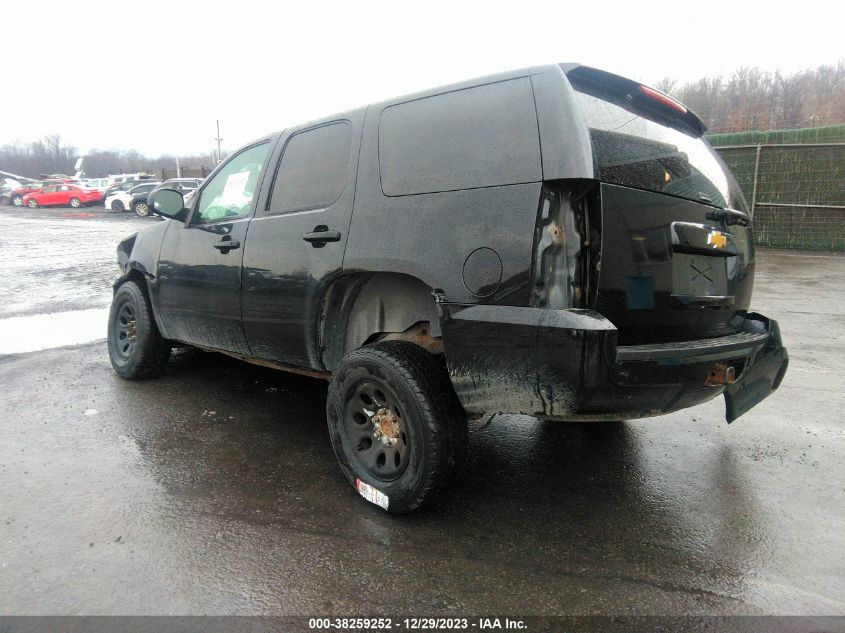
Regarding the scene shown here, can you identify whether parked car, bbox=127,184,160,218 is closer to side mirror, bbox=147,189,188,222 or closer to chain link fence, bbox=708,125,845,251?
chain link fence, bbox=708,125,845,251

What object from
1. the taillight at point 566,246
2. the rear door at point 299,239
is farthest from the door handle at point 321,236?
the taillight at point 566,246

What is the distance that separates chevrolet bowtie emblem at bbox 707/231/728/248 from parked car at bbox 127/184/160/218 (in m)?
27.6

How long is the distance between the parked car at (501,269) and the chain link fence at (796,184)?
11953 mm

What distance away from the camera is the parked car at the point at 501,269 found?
225cm

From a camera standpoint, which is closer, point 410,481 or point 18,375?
point 410,481

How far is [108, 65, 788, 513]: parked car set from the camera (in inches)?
88.7

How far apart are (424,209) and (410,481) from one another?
47.1 inches

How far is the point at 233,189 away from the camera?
400 cm

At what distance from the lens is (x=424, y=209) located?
103 inches

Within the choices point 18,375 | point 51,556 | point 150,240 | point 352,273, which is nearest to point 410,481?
point 352,273

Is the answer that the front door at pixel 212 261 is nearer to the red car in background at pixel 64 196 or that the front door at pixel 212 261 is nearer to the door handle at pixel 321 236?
the door handle at pixel 321 236

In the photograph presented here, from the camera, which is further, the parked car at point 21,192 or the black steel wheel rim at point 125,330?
the parked car at point 21,192

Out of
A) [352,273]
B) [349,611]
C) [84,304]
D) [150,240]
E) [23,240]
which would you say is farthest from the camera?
[23,240]

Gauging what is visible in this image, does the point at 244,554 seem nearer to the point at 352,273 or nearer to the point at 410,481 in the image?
the point at 410,481
